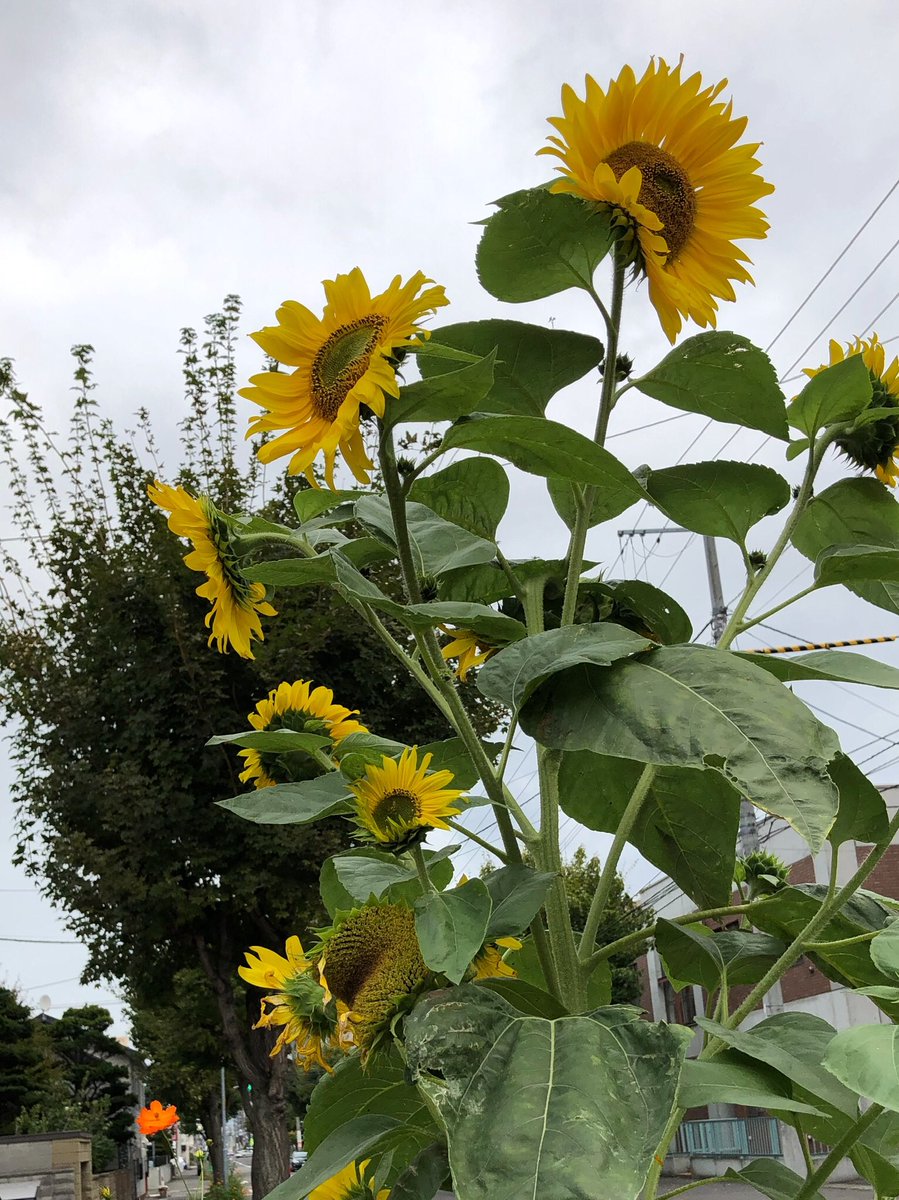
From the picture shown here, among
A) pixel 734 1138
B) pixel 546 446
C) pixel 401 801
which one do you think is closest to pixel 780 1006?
pixel 734 1138

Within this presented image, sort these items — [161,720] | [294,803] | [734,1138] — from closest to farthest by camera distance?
1. [294,803]
2. [161,720]
3. [734,1138]

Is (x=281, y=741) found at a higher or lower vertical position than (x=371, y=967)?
higher

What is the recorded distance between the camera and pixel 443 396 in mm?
831

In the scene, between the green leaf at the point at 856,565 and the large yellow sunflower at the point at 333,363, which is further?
the green leaf at the point at 856,565

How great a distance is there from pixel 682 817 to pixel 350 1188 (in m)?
0.45

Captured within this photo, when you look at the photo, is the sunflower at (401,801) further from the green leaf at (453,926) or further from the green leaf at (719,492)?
the green leaf at (719,492)

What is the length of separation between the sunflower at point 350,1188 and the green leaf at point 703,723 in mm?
475

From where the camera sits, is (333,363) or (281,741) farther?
(281,741)

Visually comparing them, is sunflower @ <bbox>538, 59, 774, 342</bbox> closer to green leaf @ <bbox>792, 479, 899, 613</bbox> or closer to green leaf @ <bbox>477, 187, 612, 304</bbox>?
green leaf @ <bbox>477, 187, 612, 304</bbox>

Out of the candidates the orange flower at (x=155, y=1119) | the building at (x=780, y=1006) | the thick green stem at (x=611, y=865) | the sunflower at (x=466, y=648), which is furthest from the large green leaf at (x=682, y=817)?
the building at (x=780, y=1006)

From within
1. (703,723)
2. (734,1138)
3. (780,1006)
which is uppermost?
(780,1006)

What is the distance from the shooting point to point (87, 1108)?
30484 mm

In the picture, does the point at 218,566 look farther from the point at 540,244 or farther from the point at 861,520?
the point at 861,520

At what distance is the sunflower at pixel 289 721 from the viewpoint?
130 centimetres
